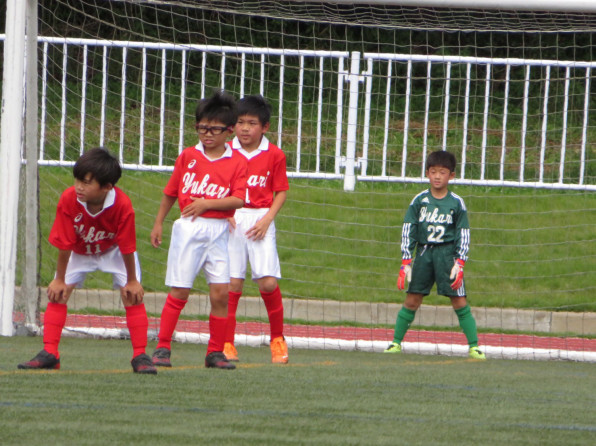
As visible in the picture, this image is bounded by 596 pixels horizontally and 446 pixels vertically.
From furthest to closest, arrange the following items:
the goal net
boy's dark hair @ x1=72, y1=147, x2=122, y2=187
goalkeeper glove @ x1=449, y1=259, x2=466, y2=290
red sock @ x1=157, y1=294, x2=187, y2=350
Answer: the goal net, goalkeeper glove @ x1=449, y1=259, x2=466, y2=290, red sock @ x1=157, y1=294, x2=187, y2=350, boy's dark hair @ x1=72, y1=147, x2=122, y2=187

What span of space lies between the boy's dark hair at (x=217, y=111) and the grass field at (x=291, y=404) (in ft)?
4.79

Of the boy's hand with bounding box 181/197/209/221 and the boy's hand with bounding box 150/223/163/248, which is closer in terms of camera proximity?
the boy's hand with bounding box 181/197/209/221

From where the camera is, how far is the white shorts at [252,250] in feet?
23.0

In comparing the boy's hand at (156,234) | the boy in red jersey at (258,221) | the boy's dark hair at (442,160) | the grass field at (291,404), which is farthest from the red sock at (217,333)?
the boy's dark hair at (442,160)

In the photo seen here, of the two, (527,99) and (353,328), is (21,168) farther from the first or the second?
(527,99)

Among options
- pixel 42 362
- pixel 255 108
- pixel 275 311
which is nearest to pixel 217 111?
pixel 255 108

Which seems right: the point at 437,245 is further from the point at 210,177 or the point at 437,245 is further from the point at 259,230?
the point at 210,177

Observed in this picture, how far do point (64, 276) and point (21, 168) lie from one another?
313 centimetres

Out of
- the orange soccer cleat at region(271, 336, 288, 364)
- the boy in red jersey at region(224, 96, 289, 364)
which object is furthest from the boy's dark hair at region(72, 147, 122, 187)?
the orange soccer cleat at region(271, 336, 288, 364)

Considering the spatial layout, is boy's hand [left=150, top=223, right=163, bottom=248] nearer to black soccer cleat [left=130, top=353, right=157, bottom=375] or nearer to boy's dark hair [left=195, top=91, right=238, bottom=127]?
boy's dark hair [left=195, top=91, right=238, bottom=127]

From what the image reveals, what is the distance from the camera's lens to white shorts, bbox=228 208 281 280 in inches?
275

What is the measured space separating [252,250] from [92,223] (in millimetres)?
1703

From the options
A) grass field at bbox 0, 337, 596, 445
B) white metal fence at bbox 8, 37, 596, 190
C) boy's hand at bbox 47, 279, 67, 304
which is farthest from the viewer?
white metal fence at bbox 8, 37, 596, 190

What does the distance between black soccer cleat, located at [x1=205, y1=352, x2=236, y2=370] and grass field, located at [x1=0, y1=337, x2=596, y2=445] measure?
85mm
